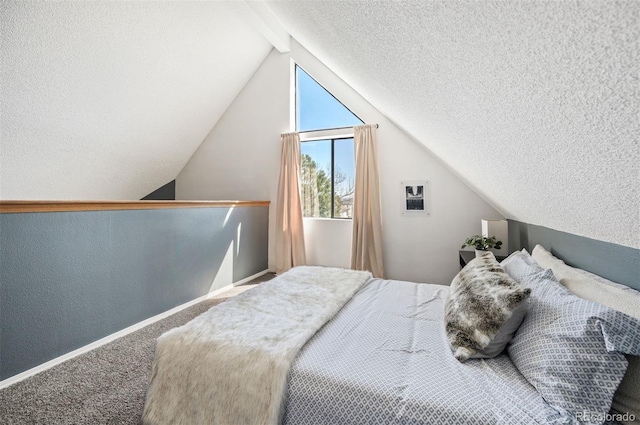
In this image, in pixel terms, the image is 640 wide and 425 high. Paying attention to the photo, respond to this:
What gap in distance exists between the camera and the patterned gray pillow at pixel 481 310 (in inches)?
43.7

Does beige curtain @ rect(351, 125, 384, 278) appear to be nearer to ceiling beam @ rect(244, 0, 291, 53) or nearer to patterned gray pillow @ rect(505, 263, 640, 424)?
ceiling beam @ rect(244, 0, 291, 53)

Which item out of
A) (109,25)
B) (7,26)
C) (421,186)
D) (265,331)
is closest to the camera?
(265,331)

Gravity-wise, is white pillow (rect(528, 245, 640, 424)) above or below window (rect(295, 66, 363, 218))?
below

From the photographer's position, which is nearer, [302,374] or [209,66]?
[302,374]

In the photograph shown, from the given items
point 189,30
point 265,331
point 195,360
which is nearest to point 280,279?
point 265,331

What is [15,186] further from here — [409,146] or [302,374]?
[409,146]

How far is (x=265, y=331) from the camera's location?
1.34m

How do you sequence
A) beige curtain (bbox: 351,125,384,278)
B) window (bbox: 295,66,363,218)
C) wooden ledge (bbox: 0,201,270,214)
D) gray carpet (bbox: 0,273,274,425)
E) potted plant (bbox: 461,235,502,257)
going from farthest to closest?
window (bbox: 295,66,363,218) < beige curtain (bbox: 351,125,384,278) < potted plant (bbox: 461,235,502,257) < wooden ledge (bbox: 0,201,270,214) < gray carpet (bbox: 0,273,274,425)

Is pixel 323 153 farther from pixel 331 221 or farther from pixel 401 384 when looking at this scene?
pixel 401 384

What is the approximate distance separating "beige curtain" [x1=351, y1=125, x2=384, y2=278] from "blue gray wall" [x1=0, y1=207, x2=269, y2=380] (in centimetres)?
189

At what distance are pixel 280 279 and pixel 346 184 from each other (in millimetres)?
2248

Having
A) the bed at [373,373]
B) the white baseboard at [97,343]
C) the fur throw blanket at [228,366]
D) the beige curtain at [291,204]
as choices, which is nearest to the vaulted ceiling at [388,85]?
the bed at [373,373]

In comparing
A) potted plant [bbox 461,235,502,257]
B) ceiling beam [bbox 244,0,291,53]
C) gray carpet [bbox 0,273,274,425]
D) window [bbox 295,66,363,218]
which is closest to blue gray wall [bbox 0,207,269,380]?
gray carpet [bbox 0,273,274,425]

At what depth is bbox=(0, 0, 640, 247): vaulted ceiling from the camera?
1.78ft
